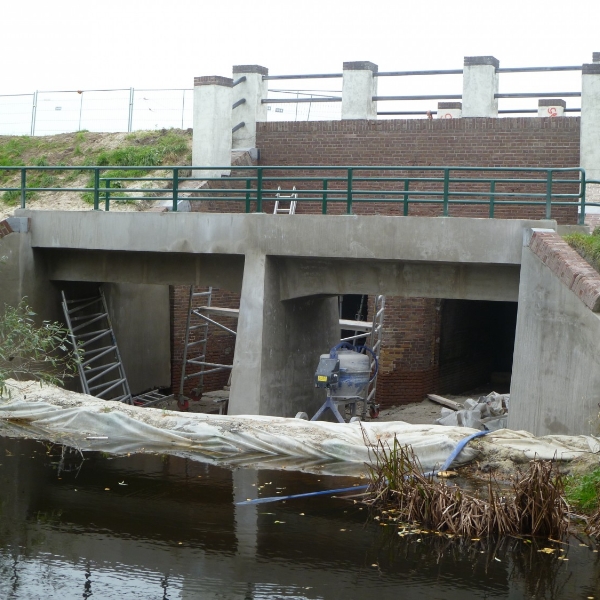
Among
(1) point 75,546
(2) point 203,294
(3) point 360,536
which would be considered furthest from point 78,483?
(2) point 203,294

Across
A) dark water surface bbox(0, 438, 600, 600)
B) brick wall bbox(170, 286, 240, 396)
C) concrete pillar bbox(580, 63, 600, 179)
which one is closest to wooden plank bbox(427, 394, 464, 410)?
brick wall bbox(170, 286, 240, 396)

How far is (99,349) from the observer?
1895 centimetres

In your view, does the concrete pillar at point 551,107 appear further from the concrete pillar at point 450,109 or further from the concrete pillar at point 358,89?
the concrete pillar at point 358,89

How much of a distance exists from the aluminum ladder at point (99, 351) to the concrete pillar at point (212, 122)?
4354mm

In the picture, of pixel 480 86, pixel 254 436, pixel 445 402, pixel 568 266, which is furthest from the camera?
pixel 480 86

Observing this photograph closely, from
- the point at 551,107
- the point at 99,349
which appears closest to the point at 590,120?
the point at 551,107

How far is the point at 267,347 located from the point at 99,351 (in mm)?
5344

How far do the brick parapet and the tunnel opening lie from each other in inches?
315

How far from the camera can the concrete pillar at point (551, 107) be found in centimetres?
2566

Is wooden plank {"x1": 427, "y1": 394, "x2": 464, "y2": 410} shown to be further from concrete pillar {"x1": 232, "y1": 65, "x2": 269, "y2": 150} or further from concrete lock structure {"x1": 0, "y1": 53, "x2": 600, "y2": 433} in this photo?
concrete pillar {"x1": 232, "y1": 65, "x2": 269, "y2": 150}

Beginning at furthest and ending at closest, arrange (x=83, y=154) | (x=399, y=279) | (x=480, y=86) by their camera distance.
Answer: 1. (x=83, y=154)
2. (x=480, y=86)
3. (x=399, y=279)

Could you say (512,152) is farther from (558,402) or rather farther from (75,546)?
(75,546)

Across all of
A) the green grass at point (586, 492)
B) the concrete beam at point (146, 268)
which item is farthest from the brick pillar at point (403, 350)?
the green grass at point (586, 492)

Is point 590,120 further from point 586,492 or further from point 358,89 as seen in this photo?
point 586,492
